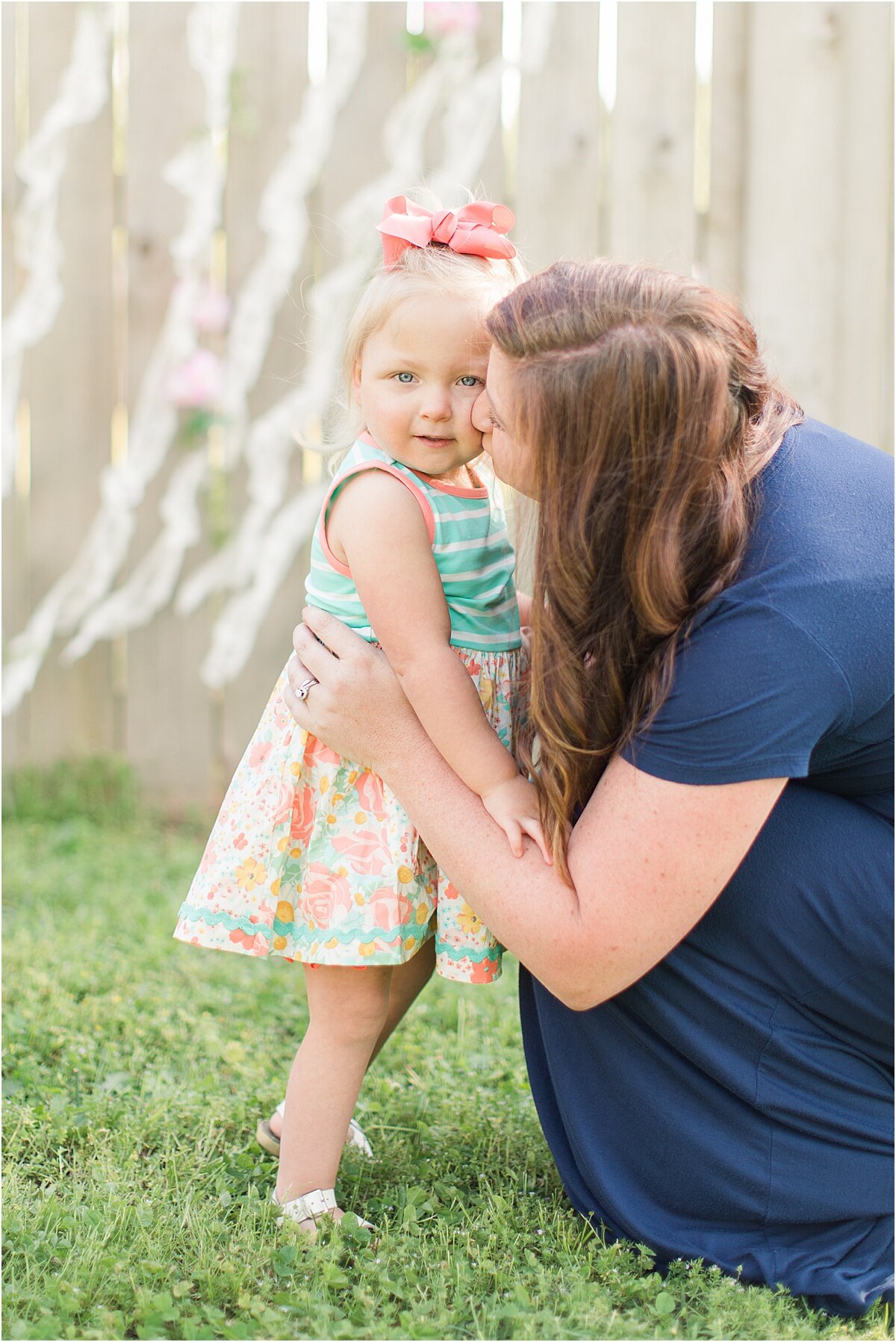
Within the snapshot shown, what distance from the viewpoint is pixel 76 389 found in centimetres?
348

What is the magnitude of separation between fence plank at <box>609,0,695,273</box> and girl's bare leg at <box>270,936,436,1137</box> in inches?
82.1

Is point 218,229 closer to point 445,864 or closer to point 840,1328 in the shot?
point 445,864

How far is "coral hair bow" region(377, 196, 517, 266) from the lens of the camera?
5.56 ft

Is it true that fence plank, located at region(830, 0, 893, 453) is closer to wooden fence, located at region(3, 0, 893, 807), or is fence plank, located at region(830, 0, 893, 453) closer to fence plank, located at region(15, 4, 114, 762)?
wooden fence, located at region(3, 0, 893, 807)

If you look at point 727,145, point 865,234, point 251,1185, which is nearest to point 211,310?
point 727,145

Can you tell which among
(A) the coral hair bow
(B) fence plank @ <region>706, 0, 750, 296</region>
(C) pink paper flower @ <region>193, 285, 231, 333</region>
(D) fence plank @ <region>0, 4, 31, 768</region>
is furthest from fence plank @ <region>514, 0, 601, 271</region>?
(A) the coral hair bow

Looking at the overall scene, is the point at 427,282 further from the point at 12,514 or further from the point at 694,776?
the point at 12,514

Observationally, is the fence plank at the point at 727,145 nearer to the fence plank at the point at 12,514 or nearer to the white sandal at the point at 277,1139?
the fence plank at the point at 12,514

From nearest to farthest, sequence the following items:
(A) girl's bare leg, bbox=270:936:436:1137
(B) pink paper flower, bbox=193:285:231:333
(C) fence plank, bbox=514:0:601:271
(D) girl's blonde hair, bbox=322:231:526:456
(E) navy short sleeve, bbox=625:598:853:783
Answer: (E) navy short sleeve, bbox=625:598:853:783, (D) girl's blonde hair, bbox=322:231:526:456, (A) girl's bare leg, bbox=270:936:436:1137, (C) fence plank, bbox=514:0:601:271, (B) pink paper flower, bbox=193:285:231:333

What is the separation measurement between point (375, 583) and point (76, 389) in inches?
87.3

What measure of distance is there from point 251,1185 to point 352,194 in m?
2.59

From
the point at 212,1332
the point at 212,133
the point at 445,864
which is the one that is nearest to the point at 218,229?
the point at 212,133

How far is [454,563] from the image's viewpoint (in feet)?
5.55

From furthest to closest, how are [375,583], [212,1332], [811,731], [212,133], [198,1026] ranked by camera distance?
[212,133] → [198,1026] → [375,583] → [212,1332] → [811,731]
